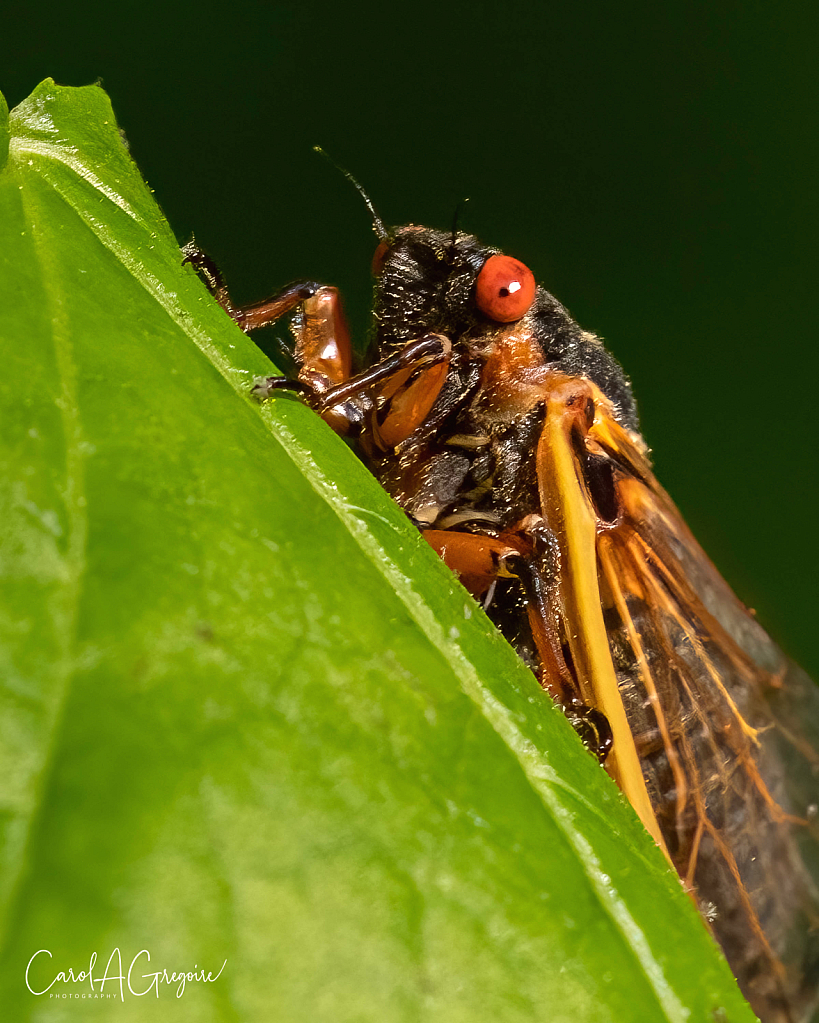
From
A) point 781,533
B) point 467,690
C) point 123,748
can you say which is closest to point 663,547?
point 467,690

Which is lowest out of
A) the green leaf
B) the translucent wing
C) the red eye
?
the translucent wing

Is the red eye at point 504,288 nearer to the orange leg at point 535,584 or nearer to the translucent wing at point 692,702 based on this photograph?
the translucent wing at point 692,702

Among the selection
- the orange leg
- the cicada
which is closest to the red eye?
the cicada

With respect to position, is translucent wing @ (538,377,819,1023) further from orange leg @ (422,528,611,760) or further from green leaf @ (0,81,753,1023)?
green leaf @ (0,81,753,1023)

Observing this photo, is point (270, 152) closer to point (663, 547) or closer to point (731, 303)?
point (731, 303)

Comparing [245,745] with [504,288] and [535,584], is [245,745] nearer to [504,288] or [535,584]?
[535,584]

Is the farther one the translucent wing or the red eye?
the red eye
